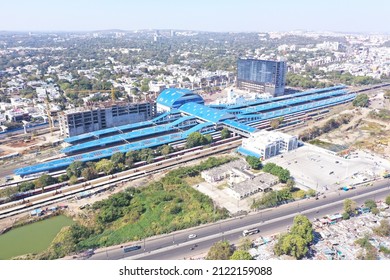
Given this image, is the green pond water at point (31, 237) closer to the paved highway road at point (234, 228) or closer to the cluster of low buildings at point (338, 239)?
the paved highway road at point (234, 228)

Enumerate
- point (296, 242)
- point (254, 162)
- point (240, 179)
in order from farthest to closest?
1. point (254, 162)
2. point (240, 179)
3. point (296, 242)

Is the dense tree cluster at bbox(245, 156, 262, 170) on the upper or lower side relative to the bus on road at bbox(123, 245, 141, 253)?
upper

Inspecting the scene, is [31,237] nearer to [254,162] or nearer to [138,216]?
[138,216]

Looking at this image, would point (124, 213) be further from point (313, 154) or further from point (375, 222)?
point (313, 154)

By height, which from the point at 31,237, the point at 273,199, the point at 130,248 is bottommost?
the point at 31,237

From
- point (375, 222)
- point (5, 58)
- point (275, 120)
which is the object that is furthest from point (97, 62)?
point (375, 222)

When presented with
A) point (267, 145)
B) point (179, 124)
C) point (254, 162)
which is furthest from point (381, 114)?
point (179, 124)

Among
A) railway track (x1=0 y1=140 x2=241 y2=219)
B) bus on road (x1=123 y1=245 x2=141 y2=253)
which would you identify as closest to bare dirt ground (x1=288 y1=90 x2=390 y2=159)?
railway track (x1=0 y1=140 x2=241 y2=219)

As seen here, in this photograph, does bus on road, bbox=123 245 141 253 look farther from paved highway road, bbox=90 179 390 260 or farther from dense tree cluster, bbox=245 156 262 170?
dense tree cluster, bbox=245 156 262 170
